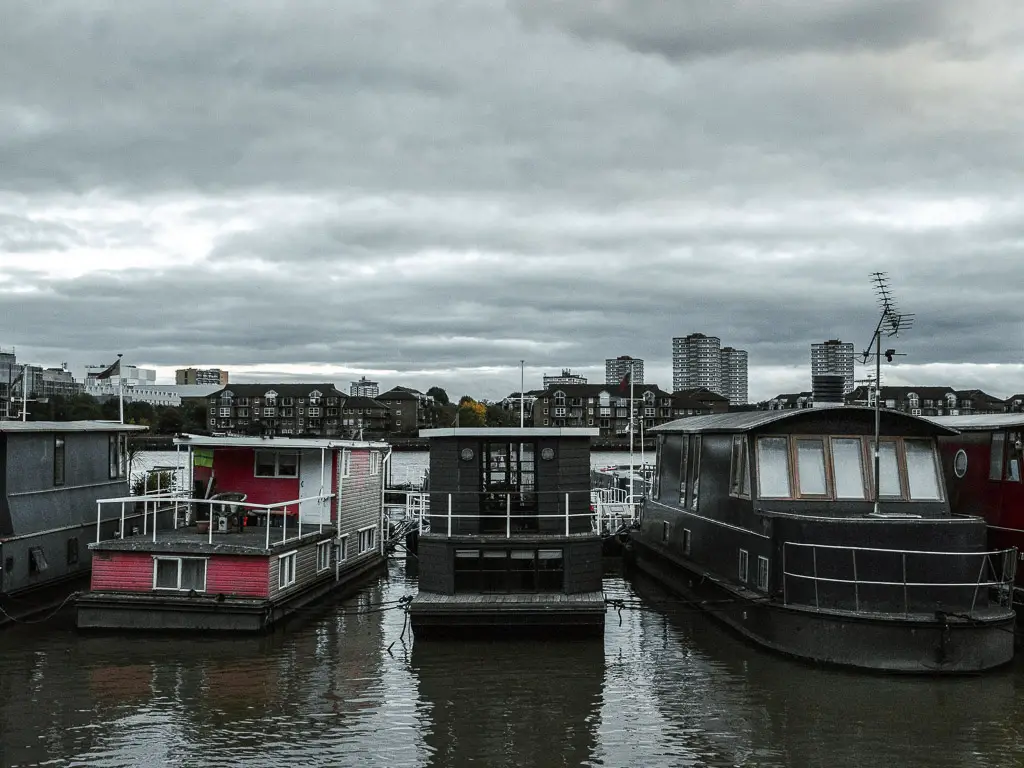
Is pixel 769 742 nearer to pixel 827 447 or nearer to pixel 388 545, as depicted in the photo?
pixel 827 447

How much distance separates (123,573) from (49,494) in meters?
4.83

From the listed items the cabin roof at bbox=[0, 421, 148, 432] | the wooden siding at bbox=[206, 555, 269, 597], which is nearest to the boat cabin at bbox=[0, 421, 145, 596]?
the cabin roof at bbox=[0, 421, 148, 432]

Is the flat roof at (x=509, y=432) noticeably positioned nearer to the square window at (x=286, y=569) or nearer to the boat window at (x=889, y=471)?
the square window at (x=286, y=569)

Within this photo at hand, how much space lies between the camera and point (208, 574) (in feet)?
72.1

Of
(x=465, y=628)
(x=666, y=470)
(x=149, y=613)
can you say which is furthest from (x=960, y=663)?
(x=149, y=613)

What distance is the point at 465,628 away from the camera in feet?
69.6

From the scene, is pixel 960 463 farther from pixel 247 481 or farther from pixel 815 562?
pixel 247 481

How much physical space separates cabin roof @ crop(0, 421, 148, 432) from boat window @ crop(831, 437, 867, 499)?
1961 cm

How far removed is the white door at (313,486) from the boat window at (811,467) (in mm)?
13083

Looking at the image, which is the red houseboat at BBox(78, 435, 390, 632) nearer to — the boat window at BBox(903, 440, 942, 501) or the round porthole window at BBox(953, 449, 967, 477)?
the boat window at BBox(903, 440, 942, 501)

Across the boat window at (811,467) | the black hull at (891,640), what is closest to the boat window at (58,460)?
the black hull at (891,640)

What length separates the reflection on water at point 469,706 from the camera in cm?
1480

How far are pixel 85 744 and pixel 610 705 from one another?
882 centimetres

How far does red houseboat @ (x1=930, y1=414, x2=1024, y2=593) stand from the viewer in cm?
2212
